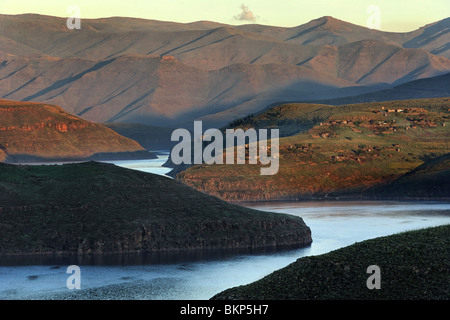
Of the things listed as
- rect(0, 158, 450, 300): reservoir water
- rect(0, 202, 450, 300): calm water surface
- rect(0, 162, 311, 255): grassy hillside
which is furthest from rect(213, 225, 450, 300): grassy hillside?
rect(0, 162, 311, 255): grassy hillside

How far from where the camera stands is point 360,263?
61.0 m

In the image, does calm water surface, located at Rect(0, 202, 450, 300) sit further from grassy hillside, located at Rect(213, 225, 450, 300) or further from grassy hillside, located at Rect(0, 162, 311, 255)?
grassy hillside, located at Rect(213, 225, 450, 300)

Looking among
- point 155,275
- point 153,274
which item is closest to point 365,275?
point 155,275

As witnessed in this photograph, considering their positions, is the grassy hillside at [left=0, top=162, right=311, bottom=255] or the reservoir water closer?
the reservoir water

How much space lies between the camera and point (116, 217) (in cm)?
10869

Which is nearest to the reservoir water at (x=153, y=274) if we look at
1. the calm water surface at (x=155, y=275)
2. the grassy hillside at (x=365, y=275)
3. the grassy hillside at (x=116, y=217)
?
the calm water surface at (x=155, y=275)

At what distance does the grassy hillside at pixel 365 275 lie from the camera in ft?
188

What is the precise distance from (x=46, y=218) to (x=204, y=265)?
20.2m

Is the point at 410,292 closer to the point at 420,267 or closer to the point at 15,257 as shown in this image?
the point at 420,267

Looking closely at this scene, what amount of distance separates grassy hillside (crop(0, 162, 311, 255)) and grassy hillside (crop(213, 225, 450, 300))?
147 ft

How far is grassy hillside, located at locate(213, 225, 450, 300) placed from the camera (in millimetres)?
57219

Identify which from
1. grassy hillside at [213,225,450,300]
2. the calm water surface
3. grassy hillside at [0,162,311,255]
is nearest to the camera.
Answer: grassy hillside at [213,225,450,300]

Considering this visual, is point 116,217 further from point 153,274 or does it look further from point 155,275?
point 155,275
